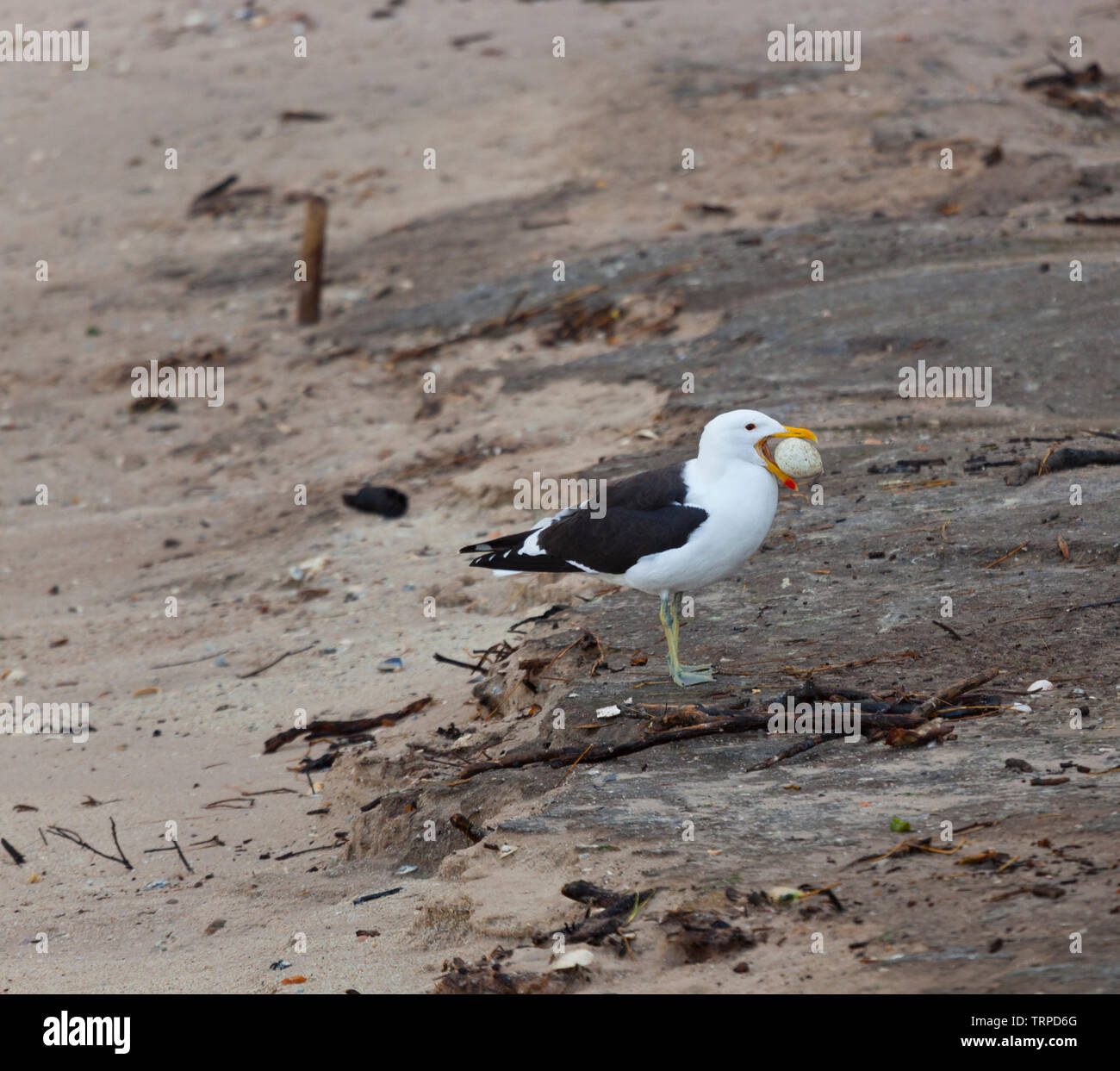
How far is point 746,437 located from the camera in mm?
4859

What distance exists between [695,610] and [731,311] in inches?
166

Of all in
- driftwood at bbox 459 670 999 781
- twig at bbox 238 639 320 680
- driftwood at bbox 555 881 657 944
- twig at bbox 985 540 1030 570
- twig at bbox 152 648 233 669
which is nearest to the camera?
driftwood at bbox 555 881 657 944

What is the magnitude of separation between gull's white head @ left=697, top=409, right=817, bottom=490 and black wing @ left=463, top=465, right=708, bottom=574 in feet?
0.66

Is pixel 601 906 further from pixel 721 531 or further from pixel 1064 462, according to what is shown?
pixel 1064 462

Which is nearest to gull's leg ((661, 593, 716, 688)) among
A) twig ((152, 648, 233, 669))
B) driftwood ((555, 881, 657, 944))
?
driftwood ((555, 881, 657, 944))

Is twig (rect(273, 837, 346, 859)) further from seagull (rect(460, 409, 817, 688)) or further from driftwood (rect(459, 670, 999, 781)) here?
seagull (rect(460, 409, 817, 688))

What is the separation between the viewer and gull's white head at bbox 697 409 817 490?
4.84m

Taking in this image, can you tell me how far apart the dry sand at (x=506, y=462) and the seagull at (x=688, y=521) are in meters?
0.44

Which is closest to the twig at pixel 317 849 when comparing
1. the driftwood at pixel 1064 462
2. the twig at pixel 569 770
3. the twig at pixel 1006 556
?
the twig at pixel 569 770

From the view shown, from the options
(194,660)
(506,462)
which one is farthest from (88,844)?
(506,462)

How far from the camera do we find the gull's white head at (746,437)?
484cm

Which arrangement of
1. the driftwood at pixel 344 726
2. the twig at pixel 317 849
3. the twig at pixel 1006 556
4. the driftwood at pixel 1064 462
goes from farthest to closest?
1. the driftwood at pixel 1064 462
2. the driftwood at pixel 344 726
3. the twig at pixel 1006 556
4. the twig at pixel 317 849

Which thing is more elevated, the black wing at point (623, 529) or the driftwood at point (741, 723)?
the black wing at point (623, 529)

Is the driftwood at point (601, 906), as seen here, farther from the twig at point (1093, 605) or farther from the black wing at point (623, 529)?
the twig at point (1093, 605)
